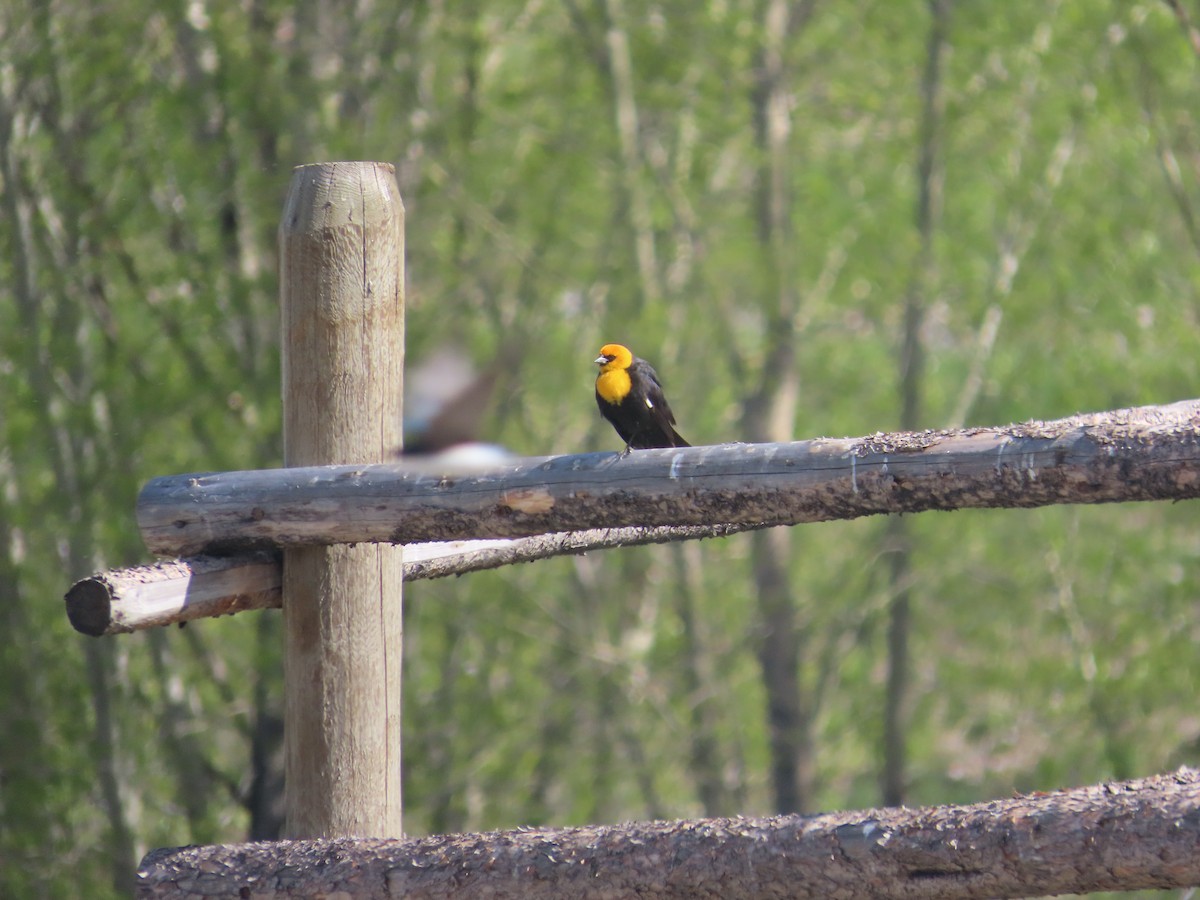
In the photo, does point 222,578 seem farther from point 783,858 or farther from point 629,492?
point 783,858

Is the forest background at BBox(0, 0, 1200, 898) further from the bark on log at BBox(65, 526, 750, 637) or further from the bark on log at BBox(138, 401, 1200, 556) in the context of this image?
the bark on log at BBox(138, 401, 1200, 556)

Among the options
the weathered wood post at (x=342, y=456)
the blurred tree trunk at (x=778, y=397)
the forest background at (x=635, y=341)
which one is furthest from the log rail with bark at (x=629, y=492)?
the blurred tree trunk at (x=778, y=397)

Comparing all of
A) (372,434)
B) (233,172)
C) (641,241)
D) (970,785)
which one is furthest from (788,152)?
(372,434)

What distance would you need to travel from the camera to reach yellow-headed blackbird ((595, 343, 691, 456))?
4059mm

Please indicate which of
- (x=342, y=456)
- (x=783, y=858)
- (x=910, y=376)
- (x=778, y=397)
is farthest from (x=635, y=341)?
(x=783, y=858)

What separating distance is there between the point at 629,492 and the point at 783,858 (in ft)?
1.95

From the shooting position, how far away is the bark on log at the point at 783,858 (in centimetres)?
172

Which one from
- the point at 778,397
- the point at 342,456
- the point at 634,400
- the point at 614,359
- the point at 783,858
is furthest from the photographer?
the point at 778,397

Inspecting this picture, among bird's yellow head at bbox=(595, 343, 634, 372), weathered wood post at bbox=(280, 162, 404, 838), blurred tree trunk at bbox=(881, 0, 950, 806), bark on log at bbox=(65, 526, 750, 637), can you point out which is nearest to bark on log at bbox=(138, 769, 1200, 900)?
weathered wood post at bbox=(280, 162, 404, 838)

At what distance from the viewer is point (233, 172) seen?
251 inches

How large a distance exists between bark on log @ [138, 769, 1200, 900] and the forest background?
13.4 ft

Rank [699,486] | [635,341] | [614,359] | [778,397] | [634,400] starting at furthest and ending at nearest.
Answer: [778,397], [635,341], [614,359], [634,400], [699,486]

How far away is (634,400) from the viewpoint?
4055mm

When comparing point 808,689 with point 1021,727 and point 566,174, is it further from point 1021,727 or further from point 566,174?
point 566,174
